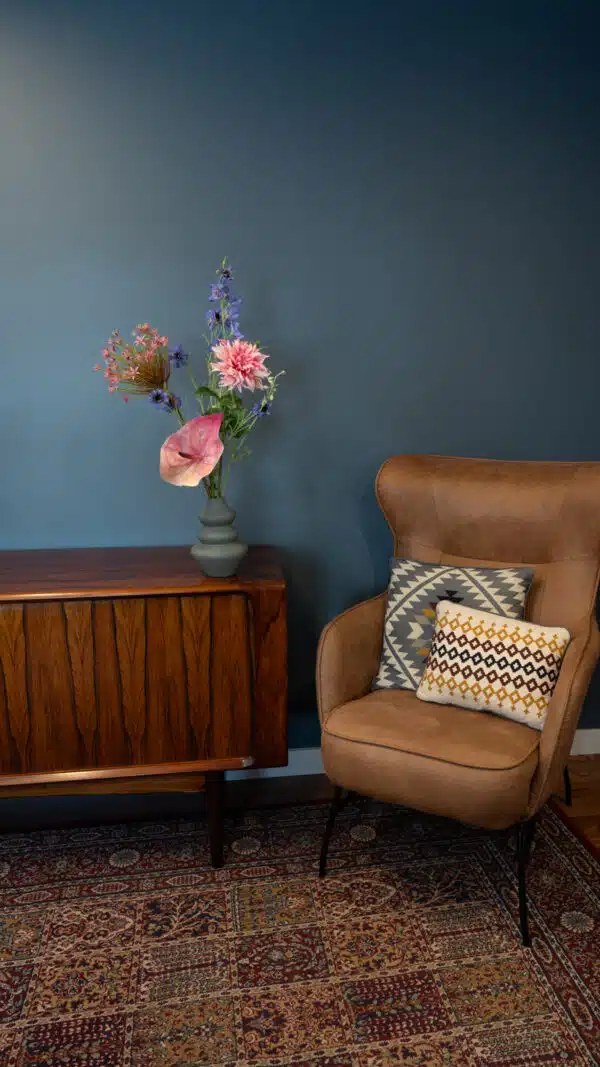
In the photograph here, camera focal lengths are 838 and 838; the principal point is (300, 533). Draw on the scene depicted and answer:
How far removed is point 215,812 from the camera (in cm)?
215

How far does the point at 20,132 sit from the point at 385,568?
1.58 m

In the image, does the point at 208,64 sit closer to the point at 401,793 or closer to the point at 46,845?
the point at 401,793

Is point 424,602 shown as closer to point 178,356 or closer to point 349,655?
point 349,655

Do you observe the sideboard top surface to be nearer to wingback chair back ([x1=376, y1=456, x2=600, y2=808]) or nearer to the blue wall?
the blue wall

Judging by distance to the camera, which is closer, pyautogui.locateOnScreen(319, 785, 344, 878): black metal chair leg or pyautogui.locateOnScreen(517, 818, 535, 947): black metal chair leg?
pyautogui.locateOnScreen(517, 818, 535, 947): black metal chair leg

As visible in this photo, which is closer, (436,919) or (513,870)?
(436,919)

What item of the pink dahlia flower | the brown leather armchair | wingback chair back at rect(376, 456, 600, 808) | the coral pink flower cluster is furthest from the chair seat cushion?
the coral pink flower cluster

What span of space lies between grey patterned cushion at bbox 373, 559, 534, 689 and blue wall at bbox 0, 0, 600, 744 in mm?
335

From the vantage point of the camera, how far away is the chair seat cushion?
179 centimetres

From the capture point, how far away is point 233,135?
7.49ft

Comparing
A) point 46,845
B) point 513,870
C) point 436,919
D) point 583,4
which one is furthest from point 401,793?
point 583,4

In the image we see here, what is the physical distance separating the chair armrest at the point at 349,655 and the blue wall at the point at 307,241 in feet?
1.08

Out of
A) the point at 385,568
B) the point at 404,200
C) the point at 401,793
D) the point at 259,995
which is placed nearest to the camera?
the point at 259,995

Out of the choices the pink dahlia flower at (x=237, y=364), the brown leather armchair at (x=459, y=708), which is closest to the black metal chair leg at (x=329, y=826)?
the brown leather armchair at (x=459, y=708)
